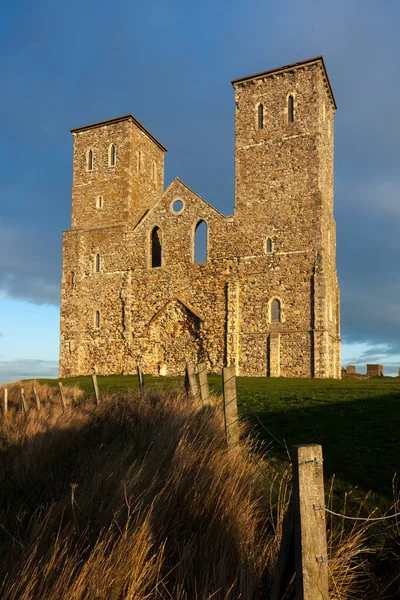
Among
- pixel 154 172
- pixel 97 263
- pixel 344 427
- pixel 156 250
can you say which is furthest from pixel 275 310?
pixel 344 427

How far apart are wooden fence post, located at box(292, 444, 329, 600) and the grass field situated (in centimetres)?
318

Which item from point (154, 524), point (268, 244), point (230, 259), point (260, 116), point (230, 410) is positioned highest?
point (260, 116)

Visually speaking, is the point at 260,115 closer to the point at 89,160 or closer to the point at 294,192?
the point at 294,192

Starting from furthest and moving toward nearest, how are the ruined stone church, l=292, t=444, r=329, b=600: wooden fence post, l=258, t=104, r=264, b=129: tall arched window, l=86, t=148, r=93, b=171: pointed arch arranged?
l=86, t=148, r=93, b=171: pointed arch, l=258, t=104, r=264, b=129: tall arched window, the ruined stone church, l=292, t=444, r=329, b=600: wooden fence post


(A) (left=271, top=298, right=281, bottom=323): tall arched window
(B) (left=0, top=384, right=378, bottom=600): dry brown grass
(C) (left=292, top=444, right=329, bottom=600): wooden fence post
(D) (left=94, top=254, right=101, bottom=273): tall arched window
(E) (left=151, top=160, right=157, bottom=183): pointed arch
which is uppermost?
(E) (left=151, top=160, right=157, bottom=183): pointed arch

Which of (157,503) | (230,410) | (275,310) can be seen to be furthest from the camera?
(275,310)

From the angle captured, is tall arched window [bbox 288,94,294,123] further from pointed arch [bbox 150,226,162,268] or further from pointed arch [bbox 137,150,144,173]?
pointed arch [bbox 137,150,144,173]

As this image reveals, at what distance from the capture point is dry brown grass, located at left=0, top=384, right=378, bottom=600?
370 cm

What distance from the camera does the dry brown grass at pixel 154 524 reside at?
146 inches

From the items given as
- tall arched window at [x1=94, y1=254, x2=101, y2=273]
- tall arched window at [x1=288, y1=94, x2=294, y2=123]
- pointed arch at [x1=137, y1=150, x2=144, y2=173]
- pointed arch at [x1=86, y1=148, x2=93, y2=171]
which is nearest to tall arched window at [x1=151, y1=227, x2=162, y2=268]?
tall arched window at [x1=94, y1=254, x2=101, y2=273]

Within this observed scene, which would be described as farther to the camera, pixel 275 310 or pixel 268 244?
pixel 268 244

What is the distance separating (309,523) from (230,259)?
79.5 feet

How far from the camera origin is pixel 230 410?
698cm

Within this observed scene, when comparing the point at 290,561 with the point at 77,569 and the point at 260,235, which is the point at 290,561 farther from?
the point at 260,235
